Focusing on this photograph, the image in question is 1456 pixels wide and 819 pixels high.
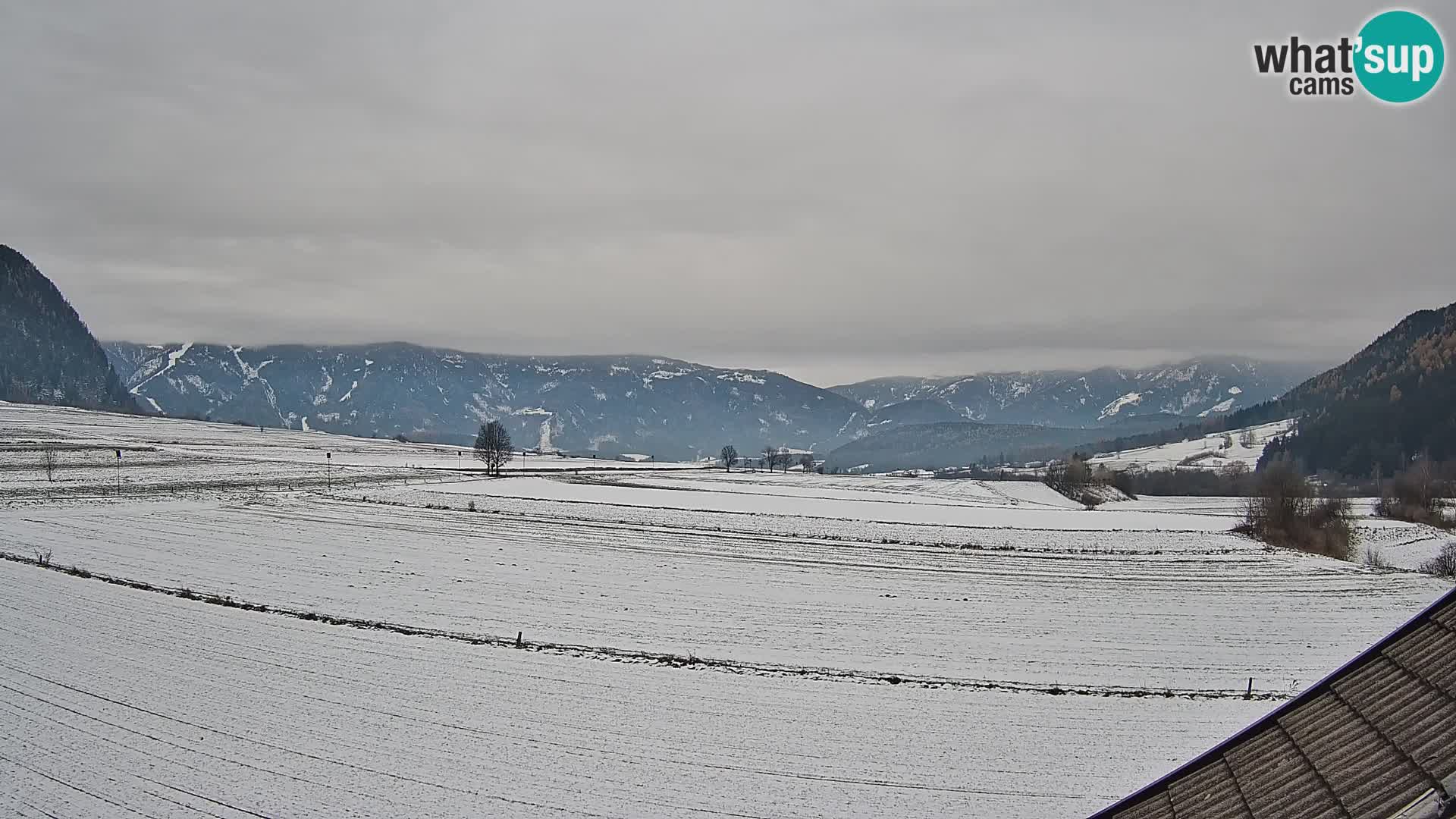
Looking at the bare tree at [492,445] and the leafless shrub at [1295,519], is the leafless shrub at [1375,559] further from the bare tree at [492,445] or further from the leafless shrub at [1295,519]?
the bare tree at [492,445]

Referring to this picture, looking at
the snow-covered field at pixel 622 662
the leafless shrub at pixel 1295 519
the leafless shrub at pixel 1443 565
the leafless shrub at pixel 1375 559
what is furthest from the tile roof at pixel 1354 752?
the leafless shrub at pixel 1295 519

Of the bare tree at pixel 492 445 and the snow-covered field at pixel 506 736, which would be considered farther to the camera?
the bare tree at pixel 492 445

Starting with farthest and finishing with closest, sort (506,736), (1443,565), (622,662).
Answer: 1. (1443,565)
2. (622,662)
3. (506,736)

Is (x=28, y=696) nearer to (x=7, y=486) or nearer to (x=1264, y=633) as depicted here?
(x=1264, y=633)

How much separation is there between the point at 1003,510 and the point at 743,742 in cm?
7093

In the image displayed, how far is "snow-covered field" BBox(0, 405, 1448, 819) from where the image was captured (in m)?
15.5

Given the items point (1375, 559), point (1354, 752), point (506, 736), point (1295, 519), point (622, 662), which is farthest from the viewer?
point (1295, 519)

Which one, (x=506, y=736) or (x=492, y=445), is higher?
(x=492, y=445)

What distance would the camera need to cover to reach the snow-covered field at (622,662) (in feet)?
51.0

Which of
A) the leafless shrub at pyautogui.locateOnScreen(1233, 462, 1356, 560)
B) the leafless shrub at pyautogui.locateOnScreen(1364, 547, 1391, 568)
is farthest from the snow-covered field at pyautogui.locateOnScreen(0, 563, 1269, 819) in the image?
the leafless shrub at pyautogui.locateOnScreen(1233, 462, 1356, 560)

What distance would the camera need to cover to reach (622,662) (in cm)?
2417

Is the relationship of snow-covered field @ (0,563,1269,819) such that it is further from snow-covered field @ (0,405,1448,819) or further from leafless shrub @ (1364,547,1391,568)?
leafless shrub @ (1364,547,1391,568)

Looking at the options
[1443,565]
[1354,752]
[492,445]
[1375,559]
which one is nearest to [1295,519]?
[1375,559]

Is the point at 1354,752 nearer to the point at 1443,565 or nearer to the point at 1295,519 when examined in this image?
the point at 1443,565
